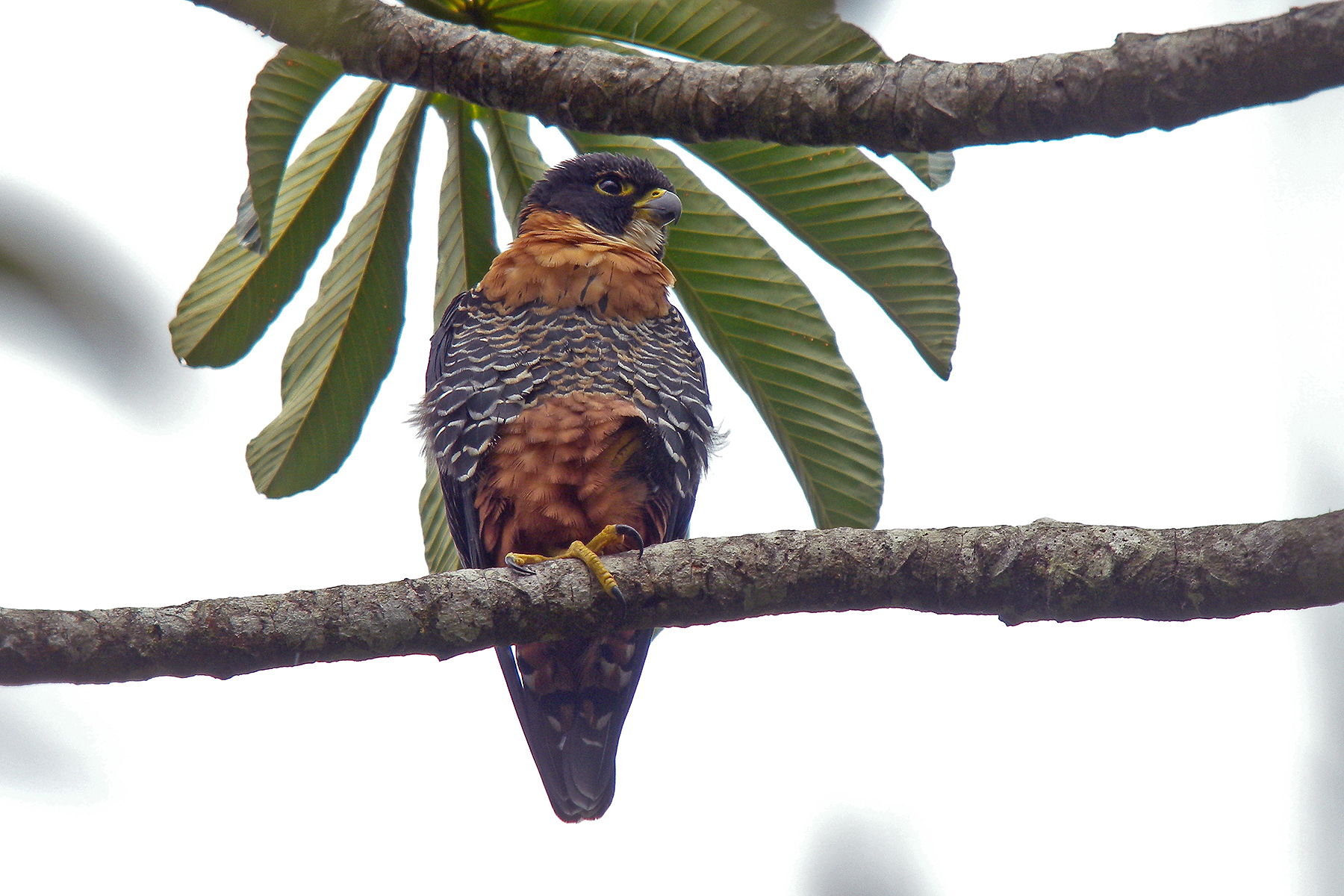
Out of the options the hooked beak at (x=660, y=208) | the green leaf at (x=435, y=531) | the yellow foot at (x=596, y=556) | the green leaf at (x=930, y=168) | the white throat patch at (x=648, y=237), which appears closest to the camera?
the yellow foot at (x=596, y=556)

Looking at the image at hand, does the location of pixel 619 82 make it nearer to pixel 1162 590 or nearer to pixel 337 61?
pixel 337 61

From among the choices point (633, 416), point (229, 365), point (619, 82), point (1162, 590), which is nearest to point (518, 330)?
point (633, 416)

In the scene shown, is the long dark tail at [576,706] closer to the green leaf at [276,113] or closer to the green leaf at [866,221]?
the green leaf at [866,221]

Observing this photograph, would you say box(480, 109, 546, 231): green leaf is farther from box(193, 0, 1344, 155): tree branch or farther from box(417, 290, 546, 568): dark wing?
box(193, 0, 1344, 155): tree branch

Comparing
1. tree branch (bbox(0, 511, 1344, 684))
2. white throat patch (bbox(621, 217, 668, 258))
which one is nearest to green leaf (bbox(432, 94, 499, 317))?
white throat patch (bbox(621, 217, 668, 258))

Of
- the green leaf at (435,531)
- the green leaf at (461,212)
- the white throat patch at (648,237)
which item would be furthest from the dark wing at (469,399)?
the white throat patch at (648,237)

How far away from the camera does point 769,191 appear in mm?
3445

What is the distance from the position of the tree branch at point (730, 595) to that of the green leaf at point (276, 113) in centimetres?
126

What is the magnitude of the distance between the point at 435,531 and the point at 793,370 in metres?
1.73

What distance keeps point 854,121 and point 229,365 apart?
252 centimetres

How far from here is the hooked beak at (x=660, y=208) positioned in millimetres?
4092

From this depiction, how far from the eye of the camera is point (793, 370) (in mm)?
3771

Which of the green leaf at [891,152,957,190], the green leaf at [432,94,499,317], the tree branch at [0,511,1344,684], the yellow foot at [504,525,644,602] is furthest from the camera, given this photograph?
the green leaf at [432,94,499,317]

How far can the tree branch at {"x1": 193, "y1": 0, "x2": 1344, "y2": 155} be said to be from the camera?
6.29ft
